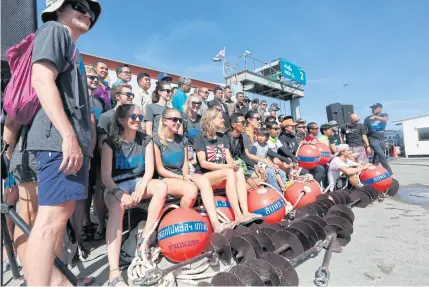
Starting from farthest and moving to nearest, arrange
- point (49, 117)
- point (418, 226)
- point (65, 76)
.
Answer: point (418, 226), point (65, 76), point (49, 117)

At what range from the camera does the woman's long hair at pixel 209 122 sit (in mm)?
4402

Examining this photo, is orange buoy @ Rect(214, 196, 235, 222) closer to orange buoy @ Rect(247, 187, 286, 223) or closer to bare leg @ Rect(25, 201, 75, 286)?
orange buoy @ Rect(247, 187, 286, 223)

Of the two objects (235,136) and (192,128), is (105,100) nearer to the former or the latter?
(192,128)

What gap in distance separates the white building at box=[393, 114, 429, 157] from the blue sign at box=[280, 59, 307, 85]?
1000 centimetres

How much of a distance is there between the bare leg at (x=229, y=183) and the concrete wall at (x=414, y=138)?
79.3 feet

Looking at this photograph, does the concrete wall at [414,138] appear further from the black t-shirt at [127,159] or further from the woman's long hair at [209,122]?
the black t-shirt at [127,159]

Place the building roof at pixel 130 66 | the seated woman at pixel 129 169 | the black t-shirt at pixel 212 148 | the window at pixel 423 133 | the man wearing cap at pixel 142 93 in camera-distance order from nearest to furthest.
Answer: the seated woman at pixel 129 169 → the black t-shirt at pixel 212 148 → the man wearing cap at pixel 142 93 → the building roof at pixel 130 66 → the window at pixel 423 133

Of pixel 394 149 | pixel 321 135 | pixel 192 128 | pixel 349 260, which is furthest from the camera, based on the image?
pixel 394 149

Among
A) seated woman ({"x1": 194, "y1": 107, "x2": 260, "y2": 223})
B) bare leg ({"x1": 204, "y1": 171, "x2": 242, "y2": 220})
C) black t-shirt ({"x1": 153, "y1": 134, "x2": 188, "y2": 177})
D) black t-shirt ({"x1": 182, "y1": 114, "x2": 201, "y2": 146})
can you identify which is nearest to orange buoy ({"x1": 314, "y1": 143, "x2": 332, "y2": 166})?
black t-shirt ({"x1": 182, "y1": 114, "x2": 201, "y2": 146})

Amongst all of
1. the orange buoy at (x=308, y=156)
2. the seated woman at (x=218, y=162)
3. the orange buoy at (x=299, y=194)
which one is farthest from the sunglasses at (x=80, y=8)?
the orange buoy at (x=308, y=156)

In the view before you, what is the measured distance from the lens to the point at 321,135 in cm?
857

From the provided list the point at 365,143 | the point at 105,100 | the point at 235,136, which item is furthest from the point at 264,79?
the point at 105,100

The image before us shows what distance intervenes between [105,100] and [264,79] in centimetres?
2151

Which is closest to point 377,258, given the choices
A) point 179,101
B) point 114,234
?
point 114,234
